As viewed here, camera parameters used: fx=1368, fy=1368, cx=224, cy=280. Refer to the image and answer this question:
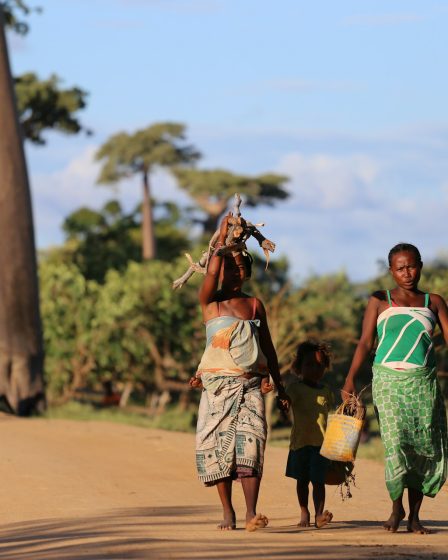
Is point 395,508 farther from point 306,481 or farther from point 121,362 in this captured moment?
point 121,362

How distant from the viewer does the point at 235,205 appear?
8.55 metres

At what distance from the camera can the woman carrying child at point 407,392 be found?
27.1 feet

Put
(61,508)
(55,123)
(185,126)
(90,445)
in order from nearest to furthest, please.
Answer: (61,508), (90,445), (55,123), (185,126)

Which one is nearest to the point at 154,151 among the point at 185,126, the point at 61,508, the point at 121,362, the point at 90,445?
the point at 185,126

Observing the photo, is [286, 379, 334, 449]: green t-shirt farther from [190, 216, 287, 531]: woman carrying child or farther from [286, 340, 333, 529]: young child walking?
[190, 216, 287, 531]: woman carrying child

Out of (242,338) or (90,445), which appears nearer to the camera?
(242,338)

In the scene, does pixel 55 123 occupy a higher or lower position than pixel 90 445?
higher

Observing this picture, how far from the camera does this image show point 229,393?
8180 millimetres

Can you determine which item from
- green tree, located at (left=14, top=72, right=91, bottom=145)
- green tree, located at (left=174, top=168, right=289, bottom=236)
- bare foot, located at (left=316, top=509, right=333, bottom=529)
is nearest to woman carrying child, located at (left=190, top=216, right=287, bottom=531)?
bare foot, located at (left=316, top=509, right=333, bottom=529)

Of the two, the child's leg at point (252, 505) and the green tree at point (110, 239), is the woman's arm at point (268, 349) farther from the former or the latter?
the green tree at point (110, 239)

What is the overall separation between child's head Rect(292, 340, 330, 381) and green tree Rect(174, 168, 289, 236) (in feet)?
138

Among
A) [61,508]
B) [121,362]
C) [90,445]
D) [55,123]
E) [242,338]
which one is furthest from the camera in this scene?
[55,123]

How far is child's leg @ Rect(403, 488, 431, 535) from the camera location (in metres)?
8.24

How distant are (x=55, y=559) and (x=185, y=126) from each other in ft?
153
